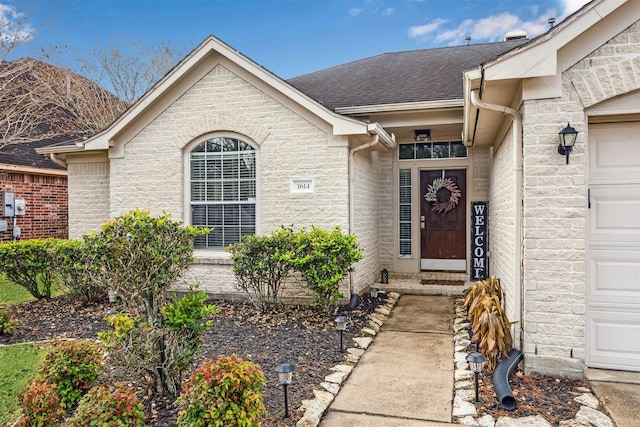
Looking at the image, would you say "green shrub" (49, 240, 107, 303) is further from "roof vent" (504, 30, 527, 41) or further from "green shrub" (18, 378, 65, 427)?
"roof vent" (504, 30, 527, 41)

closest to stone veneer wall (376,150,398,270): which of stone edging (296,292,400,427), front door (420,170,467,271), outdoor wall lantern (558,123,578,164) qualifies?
front door (420,170,467,271)

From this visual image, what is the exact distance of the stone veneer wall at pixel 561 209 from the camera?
4090 millimetres

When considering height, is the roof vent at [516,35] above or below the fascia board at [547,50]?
above

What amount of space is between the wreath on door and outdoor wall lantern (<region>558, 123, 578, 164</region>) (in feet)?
16.6

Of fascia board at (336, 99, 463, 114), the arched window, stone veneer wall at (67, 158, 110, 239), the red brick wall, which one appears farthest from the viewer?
the red brick wall

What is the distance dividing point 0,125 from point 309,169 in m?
9.74

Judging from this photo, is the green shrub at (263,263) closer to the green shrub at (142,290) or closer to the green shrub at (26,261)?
the green shrub at (142,290)

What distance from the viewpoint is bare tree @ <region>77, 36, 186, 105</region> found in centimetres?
1858

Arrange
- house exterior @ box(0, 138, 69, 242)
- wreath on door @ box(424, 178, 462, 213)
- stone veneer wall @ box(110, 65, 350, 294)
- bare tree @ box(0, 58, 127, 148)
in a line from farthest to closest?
bare tree @ box(0, 58, 127, 148) < house exterior @ box(0, 138, 69, 242) < wreath on door @ box(424, 178, 462, 213) < stone veneer wall @ box(110, 65, 350, 294)

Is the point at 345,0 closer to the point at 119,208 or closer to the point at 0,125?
the point at 0,125

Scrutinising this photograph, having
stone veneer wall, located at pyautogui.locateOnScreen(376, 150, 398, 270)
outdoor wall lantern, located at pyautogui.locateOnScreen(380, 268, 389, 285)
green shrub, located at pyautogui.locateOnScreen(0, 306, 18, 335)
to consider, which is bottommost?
green shrub, located at pyautogui.locateOnScreen(0, 306, 18, 335)

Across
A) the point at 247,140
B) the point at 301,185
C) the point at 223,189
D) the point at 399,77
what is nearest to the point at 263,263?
the point at 301,185

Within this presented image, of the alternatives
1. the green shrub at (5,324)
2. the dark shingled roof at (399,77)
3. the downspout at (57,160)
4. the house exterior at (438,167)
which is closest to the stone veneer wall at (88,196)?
the house exterior at (438,167)

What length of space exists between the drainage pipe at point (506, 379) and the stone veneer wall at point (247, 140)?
3499 mm
